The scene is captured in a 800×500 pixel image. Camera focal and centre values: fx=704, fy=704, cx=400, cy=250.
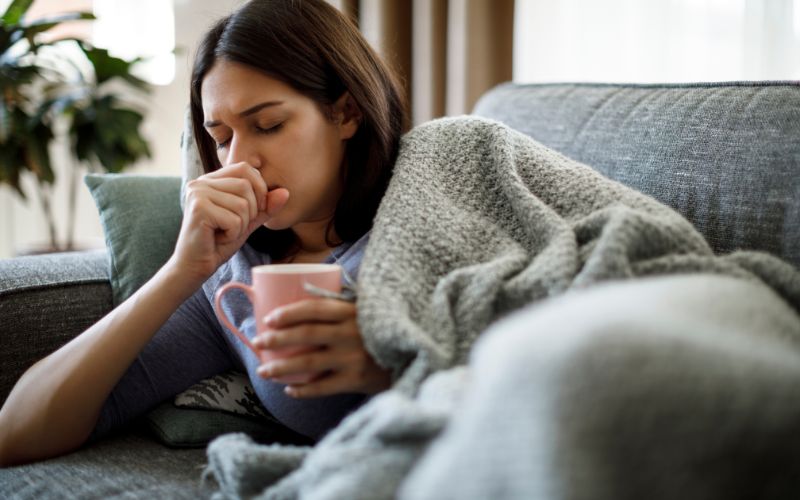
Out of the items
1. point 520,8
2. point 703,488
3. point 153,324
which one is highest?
point 520,8

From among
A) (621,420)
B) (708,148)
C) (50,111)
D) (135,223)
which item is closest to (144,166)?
(50,111)

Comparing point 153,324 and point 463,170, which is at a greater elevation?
point 463,170

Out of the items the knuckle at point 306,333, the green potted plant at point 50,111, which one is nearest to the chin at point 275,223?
the knuckle at point 306,333

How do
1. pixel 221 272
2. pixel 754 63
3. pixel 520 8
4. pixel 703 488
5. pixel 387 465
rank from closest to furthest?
pixel 703 488 → pixel 387 465 → pixel 221 272 → pixel 754 63 → pixel 520 8

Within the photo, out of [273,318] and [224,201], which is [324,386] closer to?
[273,318]

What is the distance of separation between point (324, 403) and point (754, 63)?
1256 millimetres

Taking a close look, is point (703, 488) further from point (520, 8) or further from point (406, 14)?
point (406, 14)

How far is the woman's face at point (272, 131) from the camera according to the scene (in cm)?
95

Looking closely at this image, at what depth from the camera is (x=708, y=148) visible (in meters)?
0.98

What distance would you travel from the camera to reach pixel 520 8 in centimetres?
200

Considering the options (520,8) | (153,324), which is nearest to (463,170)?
(153,324)

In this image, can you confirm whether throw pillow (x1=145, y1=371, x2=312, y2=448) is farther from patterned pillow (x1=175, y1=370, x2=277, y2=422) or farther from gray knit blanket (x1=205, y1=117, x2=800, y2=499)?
gray knit blanket (x1=205, y1=117, x2=800, y2=499)

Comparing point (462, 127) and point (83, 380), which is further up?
point (462, 127)

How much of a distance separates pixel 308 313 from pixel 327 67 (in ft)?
1.53
